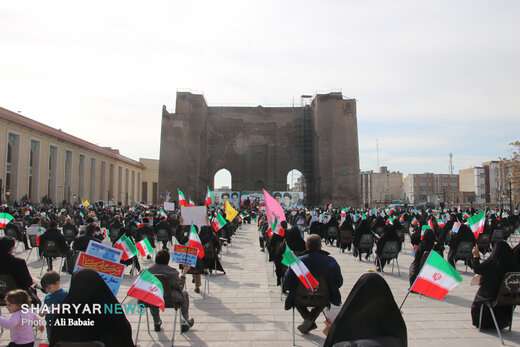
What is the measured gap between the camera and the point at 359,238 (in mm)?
12789

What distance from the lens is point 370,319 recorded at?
9.60 feet

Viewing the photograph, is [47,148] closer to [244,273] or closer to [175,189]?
[175,189]

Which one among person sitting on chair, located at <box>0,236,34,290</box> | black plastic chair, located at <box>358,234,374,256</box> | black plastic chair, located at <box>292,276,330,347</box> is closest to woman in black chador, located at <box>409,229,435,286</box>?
black plastic chair, located at <box>292,276,330,347</box>

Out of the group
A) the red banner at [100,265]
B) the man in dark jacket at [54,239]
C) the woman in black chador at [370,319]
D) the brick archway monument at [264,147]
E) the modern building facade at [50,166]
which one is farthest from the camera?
the brick archway monument at [264,147]

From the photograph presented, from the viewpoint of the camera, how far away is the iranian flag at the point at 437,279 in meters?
4.70

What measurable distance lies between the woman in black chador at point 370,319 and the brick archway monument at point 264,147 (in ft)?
147

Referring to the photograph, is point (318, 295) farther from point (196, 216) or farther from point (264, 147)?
point (264, 147)

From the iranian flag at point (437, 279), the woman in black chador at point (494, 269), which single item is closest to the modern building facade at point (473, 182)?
the woman in black chador at point (494, 269)

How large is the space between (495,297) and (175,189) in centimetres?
4303

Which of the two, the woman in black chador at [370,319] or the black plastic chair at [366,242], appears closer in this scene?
the woman in black chador at [370,319]

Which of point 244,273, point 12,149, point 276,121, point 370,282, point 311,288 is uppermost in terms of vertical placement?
point 276,121

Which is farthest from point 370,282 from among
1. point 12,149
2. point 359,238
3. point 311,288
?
point 12,149

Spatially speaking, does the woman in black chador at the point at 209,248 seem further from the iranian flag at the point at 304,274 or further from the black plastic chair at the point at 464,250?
the black plastic chair at the point at 464,250

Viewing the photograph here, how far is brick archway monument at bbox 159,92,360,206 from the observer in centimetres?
4750
